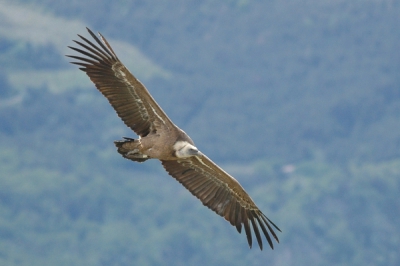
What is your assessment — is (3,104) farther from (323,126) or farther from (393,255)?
(393,255)

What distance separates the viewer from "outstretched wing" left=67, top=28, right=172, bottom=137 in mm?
19477

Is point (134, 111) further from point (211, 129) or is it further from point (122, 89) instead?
point (211, 129)

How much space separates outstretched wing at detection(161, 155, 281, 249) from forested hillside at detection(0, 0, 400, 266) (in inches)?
Result: 3921

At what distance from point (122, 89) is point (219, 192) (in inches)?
141

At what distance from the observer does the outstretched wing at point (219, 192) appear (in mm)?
21453

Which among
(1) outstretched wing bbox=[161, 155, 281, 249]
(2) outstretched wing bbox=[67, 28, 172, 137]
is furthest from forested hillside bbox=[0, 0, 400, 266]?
(2) outstretched wing bbox=[67, 28, 172, 137]

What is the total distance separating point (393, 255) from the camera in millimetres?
141500

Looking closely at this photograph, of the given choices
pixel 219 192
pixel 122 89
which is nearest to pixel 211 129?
pixel 219 192

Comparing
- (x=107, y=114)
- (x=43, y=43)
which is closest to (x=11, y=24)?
(x=43, y=43)

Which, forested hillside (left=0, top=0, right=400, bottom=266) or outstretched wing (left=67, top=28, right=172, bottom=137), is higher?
forested hillside (left=0, top=0, right=400, bottom=266)

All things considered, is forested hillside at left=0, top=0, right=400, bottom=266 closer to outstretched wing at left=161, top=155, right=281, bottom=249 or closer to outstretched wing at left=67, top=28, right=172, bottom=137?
outstretched wing at left=161, top=155, right=281, bottom=249

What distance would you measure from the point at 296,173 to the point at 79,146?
3653cm

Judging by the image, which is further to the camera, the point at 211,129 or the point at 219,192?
the point at 211,129

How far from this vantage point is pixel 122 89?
19.7m
